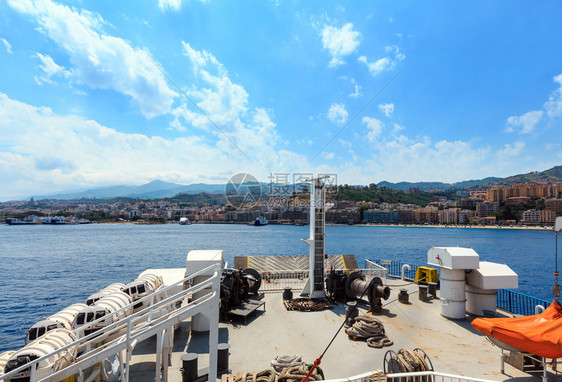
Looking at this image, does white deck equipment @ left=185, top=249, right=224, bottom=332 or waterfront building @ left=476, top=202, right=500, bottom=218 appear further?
waterfront building @ left=476, top=202, right=500, bottom=218

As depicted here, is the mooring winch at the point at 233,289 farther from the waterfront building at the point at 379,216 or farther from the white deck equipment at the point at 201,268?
the waterfront building at the point at 379,216

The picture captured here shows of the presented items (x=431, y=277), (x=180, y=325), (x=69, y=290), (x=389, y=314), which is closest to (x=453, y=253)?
(x=389, y=314)

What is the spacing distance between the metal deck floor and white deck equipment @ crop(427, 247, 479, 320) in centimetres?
49

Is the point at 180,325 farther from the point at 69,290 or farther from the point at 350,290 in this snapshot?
the point at 69,290

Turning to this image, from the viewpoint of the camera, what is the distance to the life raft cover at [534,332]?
23.6ft

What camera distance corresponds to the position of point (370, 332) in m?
11.2

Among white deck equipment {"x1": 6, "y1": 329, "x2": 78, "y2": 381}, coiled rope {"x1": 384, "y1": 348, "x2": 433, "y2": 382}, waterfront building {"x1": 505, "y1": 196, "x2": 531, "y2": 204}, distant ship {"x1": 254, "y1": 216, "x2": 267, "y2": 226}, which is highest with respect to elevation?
waterfront building {"x1": 505, "y1": 196, "x2": 531, "y2": 204}

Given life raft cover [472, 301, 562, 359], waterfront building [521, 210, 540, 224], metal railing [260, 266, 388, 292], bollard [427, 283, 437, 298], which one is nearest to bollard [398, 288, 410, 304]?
bollard [427, 283, 437, 298]

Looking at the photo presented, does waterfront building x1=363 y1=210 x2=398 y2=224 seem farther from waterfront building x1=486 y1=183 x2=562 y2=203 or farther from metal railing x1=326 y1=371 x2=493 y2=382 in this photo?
metal railing x1=326 y1=371 x2=493 y2=382

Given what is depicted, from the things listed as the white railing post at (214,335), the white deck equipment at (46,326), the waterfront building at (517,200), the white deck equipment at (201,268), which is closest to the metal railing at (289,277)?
the white deck equipment at (201,268)

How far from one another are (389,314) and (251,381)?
8.60 meters

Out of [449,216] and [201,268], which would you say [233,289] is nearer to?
[201,268]

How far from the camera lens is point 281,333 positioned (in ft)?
39.6

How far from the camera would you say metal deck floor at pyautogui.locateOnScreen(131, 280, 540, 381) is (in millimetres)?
9070
